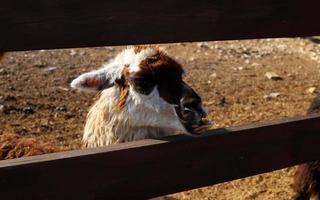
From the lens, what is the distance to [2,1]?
6.29 ft

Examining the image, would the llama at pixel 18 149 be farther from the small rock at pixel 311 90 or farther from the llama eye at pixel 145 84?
the small rock at pixel 311 90

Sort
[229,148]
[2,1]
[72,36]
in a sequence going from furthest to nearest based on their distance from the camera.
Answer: [229,148]
[72,36]
[2,1]

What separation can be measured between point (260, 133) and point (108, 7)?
107 centimetres

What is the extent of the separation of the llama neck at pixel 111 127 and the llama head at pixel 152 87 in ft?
0.18

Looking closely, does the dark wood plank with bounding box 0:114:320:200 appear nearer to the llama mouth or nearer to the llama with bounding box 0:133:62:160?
the llama mouth

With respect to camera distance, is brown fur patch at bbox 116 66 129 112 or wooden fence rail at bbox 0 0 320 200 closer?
wooden fence rail at bbox 0 0 320 200

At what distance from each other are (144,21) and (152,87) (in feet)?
3.94

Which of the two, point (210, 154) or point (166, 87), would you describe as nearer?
point (210, 154)

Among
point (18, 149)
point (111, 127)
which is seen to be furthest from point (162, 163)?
point (18, 149)

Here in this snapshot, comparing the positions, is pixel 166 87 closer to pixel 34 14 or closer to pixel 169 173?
pixel 169 173

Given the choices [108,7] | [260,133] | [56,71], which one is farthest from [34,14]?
[56,71]

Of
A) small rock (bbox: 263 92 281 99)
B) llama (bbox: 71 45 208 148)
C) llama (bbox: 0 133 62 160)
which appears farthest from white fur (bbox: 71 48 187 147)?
small rock (bbox: 263 92 281 99)

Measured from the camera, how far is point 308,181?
4434 mm

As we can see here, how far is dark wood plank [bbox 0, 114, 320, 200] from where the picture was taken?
2082 millimetres
